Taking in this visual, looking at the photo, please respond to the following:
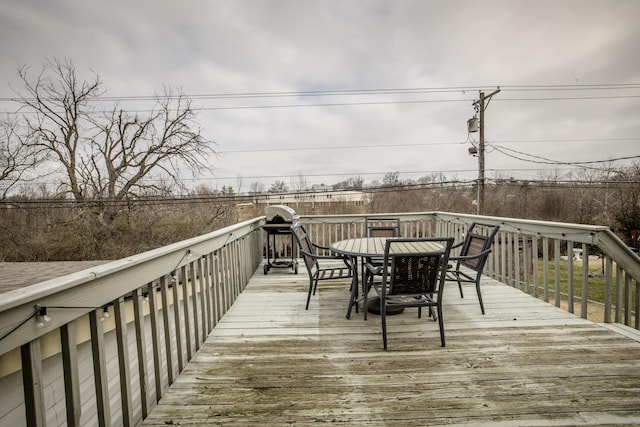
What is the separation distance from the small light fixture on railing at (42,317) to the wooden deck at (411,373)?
968 millimetres

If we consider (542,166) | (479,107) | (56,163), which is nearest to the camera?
(479,107)

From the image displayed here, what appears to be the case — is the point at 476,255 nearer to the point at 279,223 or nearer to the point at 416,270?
the point at 416,270

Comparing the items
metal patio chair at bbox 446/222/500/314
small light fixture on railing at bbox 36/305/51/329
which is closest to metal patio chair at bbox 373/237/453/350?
metal patio chair at bbox 446/222/500/314

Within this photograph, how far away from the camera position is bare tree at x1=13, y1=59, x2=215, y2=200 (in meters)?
14.3

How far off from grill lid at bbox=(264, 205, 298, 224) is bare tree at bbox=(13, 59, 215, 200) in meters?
12.0

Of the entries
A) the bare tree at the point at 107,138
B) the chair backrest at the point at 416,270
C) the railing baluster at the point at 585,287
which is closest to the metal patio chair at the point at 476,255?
the chair backrest at the point at 416,270

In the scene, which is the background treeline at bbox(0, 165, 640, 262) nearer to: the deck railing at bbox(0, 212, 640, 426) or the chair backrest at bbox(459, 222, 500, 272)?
the deck railing at bbox(0, 212, 640, 426)

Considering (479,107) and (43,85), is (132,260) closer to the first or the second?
(479,107)

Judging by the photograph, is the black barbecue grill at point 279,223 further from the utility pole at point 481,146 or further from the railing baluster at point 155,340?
the utility pole at point 481,146

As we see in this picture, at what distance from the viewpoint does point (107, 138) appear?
1599 centimetres

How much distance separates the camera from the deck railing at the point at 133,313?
1.01 m

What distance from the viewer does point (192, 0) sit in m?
7.37

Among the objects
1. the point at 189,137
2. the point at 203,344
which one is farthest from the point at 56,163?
the point at 203,344

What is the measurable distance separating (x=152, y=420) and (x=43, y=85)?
60.2ft
